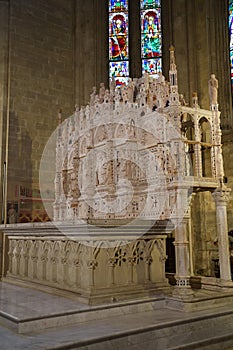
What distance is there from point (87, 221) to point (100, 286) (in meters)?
0.79

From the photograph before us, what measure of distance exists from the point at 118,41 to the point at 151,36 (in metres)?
0.97

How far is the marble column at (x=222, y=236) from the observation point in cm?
496

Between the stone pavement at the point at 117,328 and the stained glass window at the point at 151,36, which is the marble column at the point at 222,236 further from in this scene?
the stained glass window at the point at 151,36

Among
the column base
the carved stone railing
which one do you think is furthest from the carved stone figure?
the column base

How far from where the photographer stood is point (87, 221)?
4.16 m

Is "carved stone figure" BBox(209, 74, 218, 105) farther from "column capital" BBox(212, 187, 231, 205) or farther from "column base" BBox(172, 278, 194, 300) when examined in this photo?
"column base" BBox(172, 278, 194, 300)

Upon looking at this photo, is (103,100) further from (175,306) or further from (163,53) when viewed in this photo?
(163,53)

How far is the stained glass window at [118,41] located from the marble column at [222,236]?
20.7 ft

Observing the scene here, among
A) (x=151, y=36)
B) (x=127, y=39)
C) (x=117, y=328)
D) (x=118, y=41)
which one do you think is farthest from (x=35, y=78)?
(x=117, y=328)

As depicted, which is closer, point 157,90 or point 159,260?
point 159,260

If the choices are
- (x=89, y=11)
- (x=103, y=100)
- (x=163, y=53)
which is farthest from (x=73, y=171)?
(x=89, y=11)

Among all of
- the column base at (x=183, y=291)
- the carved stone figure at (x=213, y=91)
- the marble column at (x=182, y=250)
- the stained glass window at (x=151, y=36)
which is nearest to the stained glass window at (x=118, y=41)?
the stained glass window at (x=151, y=36)

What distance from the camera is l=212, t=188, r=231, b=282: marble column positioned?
16.3 feet

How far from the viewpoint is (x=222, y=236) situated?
16.6 feet
